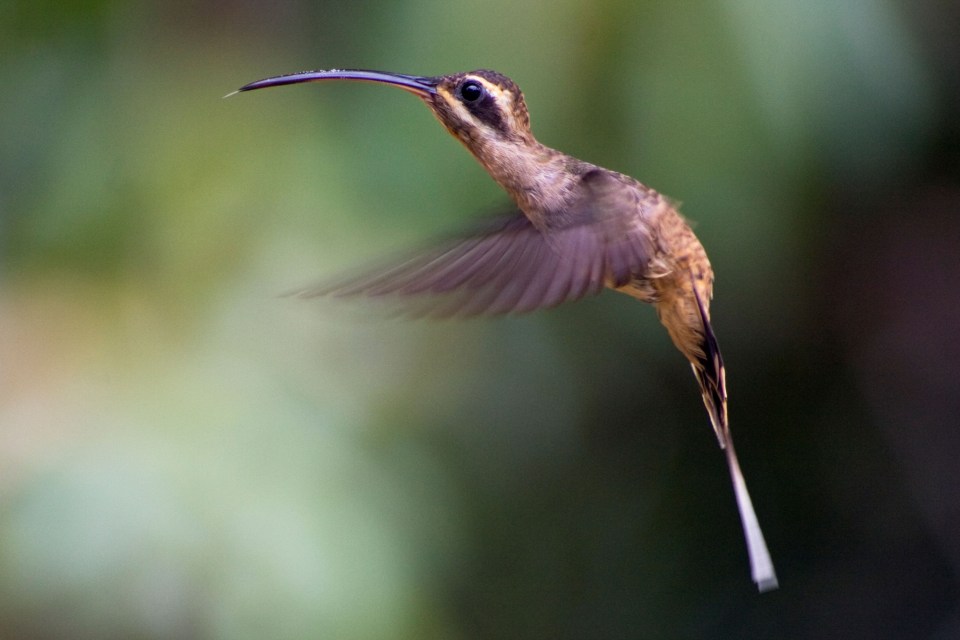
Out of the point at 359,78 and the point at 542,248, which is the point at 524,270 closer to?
the point at 542,248

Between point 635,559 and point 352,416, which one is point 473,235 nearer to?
point 352,416

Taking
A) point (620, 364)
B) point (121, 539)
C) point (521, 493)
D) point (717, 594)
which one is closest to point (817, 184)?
point (620, 364)

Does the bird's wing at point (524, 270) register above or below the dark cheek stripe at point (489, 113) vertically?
below

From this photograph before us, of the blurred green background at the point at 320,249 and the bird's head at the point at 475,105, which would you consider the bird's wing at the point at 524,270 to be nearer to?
the bird's head at the point at 475,105

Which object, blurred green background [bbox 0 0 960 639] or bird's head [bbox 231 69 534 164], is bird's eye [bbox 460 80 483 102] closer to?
bird's head [bbox 231 69 534 164]

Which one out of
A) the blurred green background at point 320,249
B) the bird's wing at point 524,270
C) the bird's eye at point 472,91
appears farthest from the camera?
the blurred green background at point 320,249

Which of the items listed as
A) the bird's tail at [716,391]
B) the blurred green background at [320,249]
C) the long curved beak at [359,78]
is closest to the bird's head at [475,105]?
the long curved beak at [359,78]

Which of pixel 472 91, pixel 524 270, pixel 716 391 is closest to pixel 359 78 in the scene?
pixel 472 91
